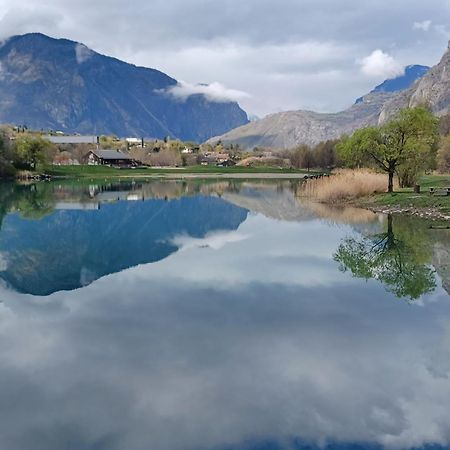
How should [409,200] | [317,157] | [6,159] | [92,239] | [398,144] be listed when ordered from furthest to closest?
[317,157]
[6,159]
[398,144]
[409,200]
[92,239]

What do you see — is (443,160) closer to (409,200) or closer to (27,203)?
(409,200)

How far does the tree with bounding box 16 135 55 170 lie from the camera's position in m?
98.9

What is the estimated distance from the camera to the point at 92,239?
30.7m

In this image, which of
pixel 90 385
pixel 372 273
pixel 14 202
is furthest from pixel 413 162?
pixel 90 385

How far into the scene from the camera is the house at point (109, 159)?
155000 mm

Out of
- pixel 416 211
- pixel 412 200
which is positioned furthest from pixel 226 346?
pixel 412 200

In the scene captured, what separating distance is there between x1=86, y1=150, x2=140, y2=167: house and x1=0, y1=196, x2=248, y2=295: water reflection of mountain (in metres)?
105

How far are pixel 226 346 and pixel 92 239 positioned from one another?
20.2 meters

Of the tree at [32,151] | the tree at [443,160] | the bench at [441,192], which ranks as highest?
the tree at [32,151]

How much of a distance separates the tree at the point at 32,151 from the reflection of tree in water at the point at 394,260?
82956 millimetres

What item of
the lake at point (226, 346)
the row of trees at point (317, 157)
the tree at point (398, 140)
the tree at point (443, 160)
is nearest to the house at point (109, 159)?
the row of trees at point (317, 157)

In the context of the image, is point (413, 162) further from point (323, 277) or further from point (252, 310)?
point (252, 310)

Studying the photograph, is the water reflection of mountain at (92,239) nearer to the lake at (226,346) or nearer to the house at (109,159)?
the lake at (226,346)

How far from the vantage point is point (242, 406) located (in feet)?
29.7
